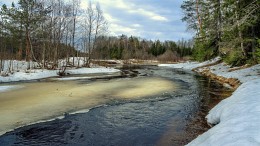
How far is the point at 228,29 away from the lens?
62.4 ft

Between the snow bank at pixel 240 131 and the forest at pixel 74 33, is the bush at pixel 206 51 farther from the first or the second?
the snow bank at pixel 240 131

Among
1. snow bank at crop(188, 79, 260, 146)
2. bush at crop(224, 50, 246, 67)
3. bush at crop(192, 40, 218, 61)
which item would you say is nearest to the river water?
snow bank at crop(188, 79, 260, 146)

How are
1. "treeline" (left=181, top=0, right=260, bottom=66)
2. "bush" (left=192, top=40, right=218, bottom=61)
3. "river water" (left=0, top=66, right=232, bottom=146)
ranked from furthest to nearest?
"bush" (left=192, top=40, right=218, bottom=61), "treeline" (left=181, top=0, right=260, bottom=66), "river water" (left=0, top=66, right=232, bottom=146)

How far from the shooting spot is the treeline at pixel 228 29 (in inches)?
761

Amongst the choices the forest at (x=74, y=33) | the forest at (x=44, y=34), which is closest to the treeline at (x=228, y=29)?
the forest at (x=74, y=33)

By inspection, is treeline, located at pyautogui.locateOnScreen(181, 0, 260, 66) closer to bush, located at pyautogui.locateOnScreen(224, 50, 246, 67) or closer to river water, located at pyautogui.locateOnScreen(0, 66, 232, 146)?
bush, located at pyautogui.locateOnScreen(224, 50, 246, 67)

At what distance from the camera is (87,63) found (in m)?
44.5

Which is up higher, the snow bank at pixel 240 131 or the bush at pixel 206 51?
the bush at pixel 206 51

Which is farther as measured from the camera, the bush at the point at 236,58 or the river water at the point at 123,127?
the bush at the point at 236,58

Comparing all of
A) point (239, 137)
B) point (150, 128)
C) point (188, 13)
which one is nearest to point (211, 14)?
point (188, 13)

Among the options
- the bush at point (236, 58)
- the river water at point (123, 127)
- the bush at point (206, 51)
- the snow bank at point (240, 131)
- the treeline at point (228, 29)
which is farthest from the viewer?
the bush at point (206, 51)

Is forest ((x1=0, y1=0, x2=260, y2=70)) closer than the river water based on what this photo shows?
No

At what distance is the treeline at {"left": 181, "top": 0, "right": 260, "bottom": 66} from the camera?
1933 centimetres

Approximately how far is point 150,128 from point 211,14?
104 feet
